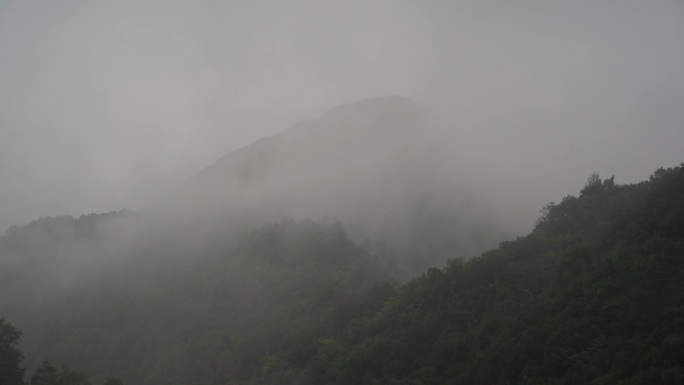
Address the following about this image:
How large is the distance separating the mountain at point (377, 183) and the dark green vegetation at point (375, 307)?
18536 mm

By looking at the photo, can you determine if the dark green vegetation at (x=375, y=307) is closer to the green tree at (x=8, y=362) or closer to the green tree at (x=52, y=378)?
the green tree at (x=52, y=378)

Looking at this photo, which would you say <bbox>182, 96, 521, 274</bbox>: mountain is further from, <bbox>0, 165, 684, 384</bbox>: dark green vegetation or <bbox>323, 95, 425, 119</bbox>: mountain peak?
<bbox>0, 165, 684, 384</bbox>: dark green vegetation

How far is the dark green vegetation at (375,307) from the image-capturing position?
31.6 meters

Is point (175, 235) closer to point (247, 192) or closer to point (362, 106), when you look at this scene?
point (247, 192)

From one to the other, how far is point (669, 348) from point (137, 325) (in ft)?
252

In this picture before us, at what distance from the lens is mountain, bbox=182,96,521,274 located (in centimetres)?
10665

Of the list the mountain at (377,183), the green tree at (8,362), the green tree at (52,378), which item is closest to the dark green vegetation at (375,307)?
the green tree at (52,378)

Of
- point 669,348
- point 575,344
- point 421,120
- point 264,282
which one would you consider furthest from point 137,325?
point 421,120

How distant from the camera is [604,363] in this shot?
27844 mm

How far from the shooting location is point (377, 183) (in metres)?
132

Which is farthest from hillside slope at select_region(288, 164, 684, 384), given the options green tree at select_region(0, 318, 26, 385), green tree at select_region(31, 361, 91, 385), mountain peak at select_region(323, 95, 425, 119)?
mountain peak at select_region(323, 95, 425, 119)

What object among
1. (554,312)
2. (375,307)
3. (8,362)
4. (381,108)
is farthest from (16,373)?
(381,108)

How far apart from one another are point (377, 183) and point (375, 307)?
73.3 metres

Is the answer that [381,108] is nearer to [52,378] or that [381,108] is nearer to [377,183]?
[377,183]
